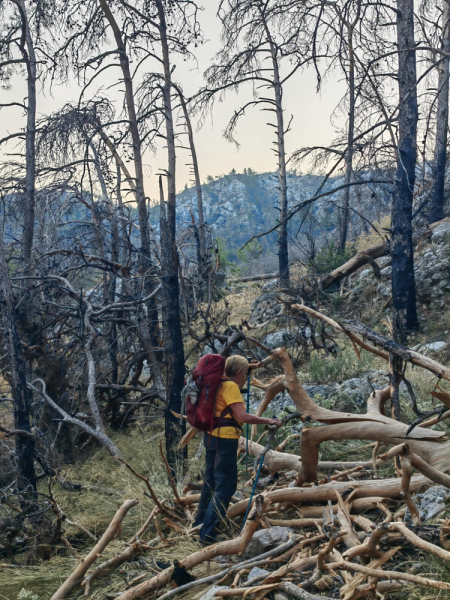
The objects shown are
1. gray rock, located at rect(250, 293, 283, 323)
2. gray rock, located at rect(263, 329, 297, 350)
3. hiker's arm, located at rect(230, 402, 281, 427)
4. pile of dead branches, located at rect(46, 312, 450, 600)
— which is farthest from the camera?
gray rock, located at rect(250, 293, 283, 323)

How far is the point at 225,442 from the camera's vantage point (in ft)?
11.9

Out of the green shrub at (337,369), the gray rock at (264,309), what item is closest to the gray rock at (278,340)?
the gray rock at (264,309)

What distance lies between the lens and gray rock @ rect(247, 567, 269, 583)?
8.34 ft

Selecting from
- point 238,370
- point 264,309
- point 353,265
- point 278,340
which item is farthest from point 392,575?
point 353,265

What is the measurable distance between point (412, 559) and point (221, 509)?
1.48 m

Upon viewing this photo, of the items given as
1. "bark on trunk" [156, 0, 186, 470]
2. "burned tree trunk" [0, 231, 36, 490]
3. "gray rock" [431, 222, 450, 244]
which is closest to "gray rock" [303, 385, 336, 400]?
"bark on trunk" [156, 0, 186, 470]

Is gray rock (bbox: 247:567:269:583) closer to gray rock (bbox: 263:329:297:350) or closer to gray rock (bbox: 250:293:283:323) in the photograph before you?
gray rock (bbox: 263:329:297:350)

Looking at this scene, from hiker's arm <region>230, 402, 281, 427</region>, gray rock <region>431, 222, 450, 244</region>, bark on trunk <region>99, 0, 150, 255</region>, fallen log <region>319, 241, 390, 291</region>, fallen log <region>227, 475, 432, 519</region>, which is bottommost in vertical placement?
fallen log <region>227, 475, 432, 519</region>

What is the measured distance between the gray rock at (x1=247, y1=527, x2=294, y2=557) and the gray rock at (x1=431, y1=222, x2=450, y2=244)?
352 inches

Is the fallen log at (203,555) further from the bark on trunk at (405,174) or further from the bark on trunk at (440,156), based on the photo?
the bark on trunk at (440,156)

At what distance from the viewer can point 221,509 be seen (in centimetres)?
358

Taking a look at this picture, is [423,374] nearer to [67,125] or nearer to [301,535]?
[301,535]

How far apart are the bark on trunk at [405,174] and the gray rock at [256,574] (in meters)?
4.93

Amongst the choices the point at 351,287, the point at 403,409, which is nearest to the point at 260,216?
the point at 351,287
